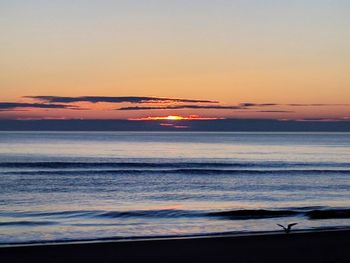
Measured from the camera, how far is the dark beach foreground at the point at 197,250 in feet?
39.6

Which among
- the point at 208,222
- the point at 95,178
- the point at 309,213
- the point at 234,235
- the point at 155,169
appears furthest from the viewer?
the point at 155,169

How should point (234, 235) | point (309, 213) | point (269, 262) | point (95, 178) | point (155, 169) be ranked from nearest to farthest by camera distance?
1. point (269, 262)
2. point (234, 235)
3. point (309, 213)
4. point (95, 178)
5. point (155, 169)

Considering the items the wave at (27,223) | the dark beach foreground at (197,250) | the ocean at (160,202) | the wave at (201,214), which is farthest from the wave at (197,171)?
the dark beach foreground at (197,250)

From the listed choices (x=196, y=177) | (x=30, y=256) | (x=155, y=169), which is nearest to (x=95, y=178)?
(x=196, y=177)

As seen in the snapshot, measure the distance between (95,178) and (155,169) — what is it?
9493mm

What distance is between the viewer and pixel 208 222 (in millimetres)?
19219

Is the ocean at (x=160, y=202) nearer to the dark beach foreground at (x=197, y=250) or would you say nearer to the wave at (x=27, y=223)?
the wave at (x=27, y=223)

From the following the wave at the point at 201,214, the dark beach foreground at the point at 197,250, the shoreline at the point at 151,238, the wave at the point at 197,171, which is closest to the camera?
the dark beach foreground at the point at 197,250

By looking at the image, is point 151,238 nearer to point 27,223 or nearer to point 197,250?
point 197,250

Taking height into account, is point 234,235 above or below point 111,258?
above

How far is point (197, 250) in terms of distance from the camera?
13133mm

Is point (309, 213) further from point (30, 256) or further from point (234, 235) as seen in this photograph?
point (30, 256)

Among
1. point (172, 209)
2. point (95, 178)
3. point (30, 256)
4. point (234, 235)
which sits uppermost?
point (95, 178)

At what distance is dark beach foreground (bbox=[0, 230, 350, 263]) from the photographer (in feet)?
39.6
